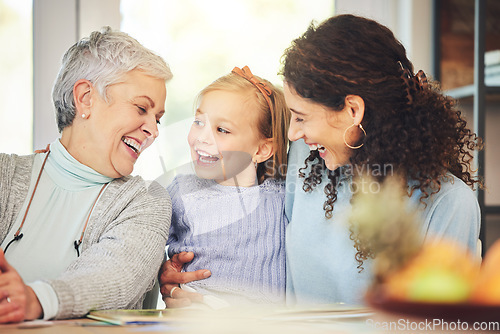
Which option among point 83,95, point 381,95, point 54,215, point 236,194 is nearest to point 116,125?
point 83,95

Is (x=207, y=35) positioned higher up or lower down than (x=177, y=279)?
higher up

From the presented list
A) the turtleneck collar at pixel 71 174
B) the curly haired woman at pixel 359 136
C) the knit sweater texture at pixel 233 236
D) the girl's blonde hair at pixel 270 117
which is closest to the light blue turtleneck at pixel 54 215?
the turtleneck collar at pixel 71 174

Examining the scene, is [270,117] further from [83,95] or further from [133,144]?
[83,95]

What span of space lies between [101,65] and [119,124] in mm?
149

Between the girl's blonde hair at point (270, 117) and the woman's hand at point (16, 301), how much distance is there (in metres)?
Result: 0.70

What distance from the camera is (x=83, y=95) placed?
1199 millimetres

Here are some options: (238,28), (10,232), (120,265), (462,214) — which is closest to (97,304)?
(120,265)

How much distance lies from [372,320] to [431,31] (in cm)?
155

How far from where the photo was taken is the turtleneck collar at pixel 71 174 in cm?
116

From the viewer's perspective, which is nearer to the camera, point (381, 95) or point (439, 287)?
point (439, 287)

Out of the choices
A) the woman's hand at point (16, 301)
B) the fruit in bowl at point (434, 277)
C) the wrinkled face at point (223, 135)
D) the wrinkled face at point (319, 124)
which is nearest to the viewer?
the fruit in bowl at point (434, 277)

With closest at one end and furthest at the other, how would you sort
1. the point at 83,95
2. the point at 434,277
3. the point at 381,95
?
1. the point at 434,277
2. the point at 381,95
3. the point at 83,95

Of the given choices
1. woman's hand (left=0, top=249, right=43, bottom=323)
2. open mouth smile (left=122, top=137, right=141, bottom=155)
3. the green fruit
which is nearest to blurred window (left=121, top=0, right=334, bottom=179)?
open mouth smile (left=122, top=137, right=141, bottom=155)

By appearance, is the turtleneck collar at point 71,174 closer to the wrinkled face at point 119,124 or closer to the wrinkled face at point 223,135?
the wrinkled face at point 119,124
